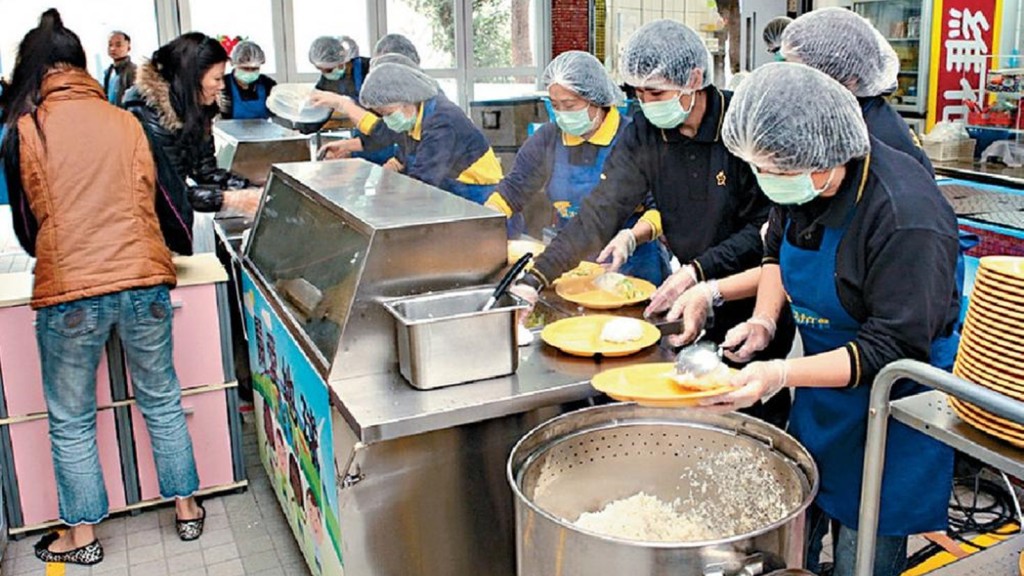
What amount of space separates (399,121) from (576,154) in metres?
1.17

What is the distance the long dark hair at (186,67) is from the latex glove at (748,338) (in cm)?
212

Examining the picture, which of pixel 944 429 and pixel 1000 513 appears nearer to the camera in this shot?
pixel 944 429

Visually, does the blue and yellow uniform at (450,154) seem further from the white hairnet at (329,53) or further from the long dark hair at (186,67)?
the white hairnet at (329,53)

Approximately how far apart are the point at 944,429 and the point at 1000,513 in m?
2.18

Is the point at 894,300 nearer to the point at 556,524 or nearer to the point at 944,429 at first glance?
the point at 944,429

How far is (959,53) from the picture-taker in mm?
6031

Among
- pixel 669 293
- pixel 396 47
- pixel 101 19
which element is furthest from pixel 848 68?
pixel 101 19

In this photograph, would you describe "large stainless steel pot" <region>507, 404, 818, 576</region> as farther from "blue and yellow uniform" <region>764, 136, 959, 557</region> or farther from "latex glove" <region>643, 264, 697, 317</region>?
"latex glove" <region>643, 264, 697, 317</region>

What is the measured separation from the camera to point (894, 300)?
1553 mm

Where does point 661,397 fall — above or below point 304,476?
above

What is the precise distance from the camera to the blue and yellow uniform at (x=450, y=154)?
398 centimetres

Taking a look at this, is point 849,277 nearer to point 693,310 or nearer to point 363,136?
point 693,310

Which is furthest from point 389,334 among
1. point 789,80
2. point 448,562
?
point 789,80

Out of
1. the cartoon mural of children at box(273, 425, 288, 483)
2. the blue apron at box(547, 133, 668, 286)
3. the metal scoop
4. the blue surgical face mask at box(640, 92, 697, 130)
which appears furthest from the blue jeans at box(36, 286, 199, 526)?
the metal scoop
